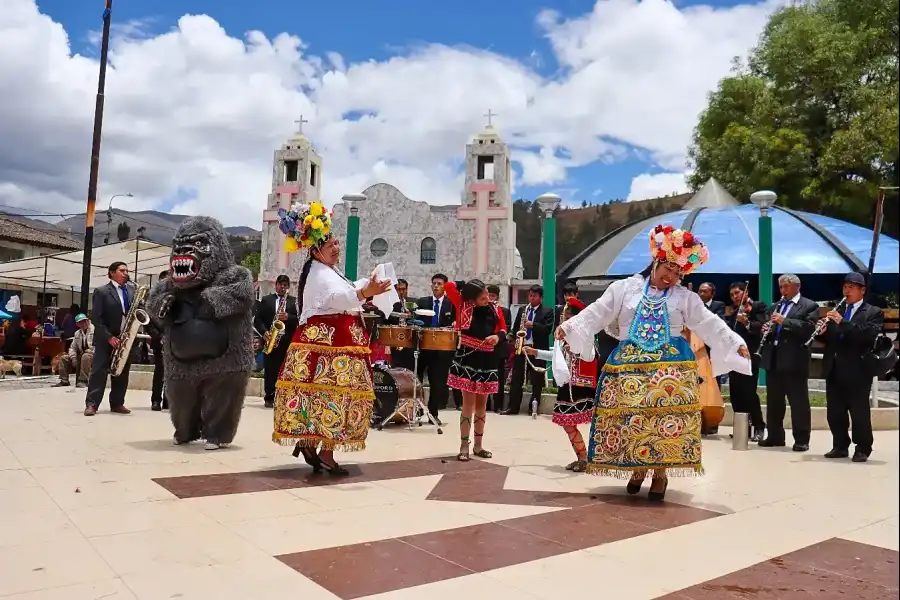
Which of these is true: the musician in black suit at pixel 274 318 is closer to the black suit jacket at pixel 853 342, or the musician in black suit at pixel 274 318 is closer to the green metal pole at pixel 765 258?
the black suit jacket at pixel 853 342

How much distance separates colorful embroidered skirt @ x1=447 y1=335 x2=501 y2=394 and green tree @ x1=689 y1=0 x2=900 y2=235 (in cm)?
1692

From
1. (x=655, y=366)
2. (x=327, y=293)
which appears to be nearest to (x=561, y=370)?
(x=655, y=366)

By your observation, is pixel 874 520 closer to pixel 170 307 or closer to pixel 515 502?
pixel 515 502

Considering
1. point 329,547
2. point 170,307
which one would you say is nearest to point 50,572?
point 329,547

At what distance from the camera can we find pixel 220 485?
4.75 meters

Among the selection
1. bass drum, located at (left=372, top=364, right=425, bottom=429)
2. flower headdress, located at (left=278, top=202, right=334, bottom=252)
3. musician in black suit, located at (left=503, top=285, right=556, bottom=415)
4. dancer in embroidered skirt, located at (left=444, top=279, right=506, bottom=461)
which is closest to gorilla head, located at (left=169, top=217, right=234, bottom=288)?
flower headdress, located at (left=278, top=202, right=334, bottom=252)

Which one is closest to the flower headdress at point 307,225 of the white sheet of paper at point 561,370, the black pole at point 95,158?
the white sheet of paper at point 561,370

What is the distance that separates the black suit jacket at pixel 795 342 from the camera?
7.12m

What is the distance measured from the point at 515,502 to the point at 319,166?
1307 inches

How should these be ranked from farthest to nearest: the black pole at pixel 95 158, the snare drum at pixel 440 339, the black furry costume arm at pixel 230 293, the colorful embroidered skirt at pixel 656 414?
the black pole at pixel 95 158, the snare drum at pixel 440 339, the black furry costume arm at pixel 230 293, the colorful embroidered skirt at pixel 656 414

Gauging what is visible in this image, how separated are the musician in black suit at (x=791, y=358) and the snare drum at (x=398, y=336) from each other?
3615 millimetres

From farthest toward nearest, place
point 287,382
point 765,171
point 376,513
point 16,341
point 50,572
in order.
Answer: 1. point 765,171
2. point 16,341
3. point 287,382
4. point 376,513
5. point 50,572

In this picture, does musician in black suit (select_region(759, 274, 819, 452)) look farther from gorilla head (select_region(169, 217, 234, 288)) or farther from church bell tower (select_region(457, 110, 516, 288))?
church bell tower (select_region(457, 110, 516, 288))

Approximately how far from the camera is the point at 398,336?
7238 millimetres
